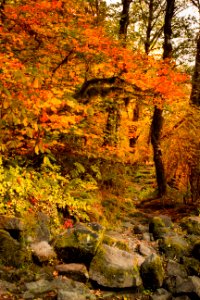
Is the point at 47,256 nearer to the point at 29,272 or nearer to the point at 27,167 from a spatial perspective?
the point at 29,272

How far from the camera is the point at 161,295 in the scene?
6469 millimetres

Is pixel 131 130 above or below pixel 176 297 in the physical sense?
above

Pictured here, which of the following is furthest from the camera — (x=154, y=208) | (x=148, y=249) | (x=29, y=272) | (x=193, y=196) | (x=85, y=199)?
(x=154, y=208)

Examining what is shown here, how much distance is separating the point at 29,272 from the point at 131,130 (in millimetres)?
18019

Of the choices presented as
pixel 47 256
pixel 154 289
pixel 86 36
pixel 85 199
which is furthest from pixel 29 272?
pixel 86 36

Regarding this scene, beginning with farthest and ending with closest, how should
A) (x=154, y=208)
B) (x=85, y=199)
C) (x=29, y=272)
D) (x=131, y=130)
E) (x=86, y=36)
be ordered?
(x=131, y=130), (x=154, y=208), (x=86, y=36), (x=85, y=199), (x=29, y=272)

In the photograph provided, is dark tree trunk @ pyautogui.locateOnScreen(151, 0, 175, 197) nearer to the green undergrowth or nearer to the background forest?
the background forest

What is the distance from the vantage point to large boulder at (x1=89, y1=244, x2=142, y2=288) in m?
6.38

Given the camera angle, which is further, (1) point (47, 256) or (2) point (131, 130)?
(2) point (131, 130)

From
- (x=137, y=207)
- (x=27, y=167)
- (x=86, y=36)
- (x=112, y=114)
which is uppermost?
(x=86, y=36)

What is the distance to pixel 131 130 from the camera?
23391mm

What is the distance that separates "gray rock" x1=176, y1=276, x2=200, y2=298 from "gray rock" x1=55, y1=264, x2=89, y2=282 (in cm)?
185

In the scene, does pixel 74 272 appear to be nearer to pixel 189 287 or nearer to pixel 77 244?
pixel 77 244

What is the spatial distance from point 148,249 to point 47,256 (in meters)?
2.79
